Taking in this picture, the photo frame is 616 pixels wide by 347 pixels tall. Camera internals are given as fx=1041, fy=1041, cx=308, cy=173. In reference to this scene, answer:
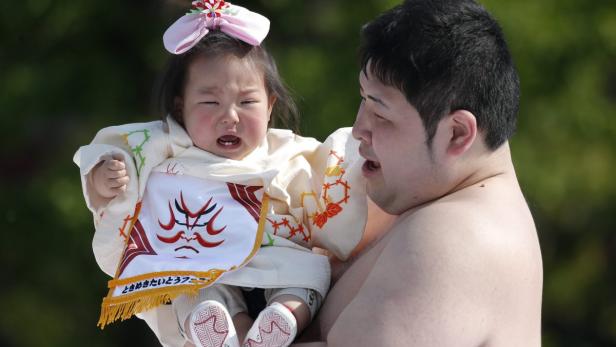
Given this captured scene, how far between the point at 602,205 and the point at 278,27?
2.18 m

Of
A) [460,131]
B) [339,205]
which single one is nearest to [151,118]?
[339,205]

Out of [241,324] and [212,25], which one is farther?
[212,25]

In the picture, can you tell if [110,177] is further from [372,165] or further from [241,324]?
[372,165]

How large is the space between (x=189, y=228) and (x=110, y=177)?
0.22 meters

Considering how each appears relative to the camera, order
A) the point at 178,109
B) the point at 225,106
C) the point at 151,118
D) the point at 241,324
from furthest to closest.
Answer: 1. the point at 151,118
2. the point at 178,109
3. the point at 225,106
4. the point at 241,324

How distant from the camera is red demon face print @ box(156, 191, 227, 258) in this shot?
2.40 metres

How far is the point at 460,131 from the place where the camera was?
2.05m

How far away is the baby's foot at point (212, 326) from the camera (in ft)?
7.10

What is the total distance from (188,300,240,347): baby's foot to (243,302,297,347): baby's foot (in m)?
0.04

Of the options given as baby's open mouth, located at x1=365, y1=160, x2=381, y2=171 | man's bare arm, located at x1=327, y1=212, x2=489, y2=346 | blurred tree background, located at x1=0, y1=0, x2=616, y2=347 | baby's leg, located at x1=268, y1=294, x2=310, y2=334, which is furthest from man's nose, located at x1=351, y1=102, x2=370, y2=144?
blurred tree background, located at x1=0, y1=0, x2=616, y2=347

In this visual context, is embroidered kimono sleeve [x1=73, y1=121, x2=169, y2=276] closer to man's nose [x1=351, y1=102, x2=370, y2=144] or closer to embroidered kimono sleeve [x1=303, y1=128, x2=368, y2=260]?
embroidered kimono sleeve [x1=303, y1=128, x2=368, y2=260]

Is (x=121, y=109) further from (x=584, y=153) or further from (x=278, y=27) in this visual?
(x=584, y=153)

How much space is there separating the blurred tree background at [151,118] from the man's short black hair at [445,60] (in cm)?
338

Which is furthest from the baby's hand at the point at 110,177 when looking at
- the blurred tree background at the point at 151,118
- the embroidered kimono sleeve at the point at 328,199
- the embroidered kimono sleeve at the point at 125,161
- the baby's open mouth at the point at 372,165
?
the blurred tree background at the point at 151,118
